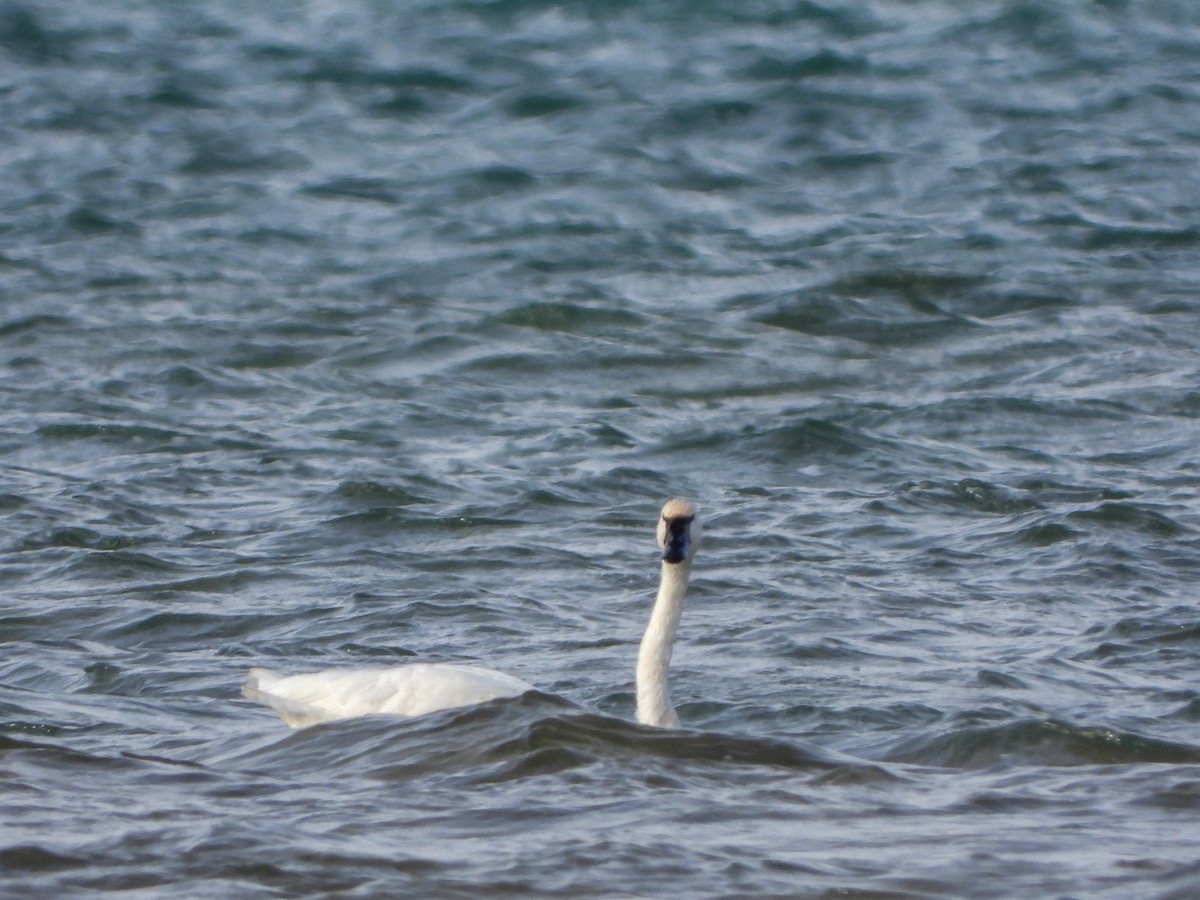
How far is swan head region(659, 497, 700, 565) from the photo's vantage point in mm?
7426

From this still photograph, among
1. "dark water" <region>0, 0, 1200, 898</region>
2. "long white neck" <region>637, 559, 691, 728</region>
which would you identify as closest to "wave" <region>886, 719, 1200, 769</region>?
"dark water" <region>0, 0, 1200, 898</region>

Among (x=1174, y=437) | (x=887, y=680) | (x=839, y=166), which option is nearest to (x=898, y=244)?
(x=839, y=166)

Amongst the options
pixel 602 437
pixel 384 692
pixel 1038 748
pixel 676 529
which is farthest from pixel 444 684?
pixel 602 437

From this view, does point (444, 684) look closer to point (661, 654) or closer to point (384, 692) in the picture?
point (384, 692)

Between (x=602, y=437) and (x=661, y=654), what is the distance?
450 cm

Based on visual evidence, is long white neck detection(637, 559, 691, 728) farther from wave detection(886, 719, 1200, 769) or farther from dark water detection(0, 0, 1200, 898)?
wave detection(886, 719, 1200, 769)

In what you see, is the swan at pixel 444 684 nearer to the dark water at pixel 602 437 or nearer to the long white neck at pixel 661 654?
the long white neck at pixel 661 654

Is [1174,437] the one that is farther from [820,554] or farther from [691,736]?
[691,736]

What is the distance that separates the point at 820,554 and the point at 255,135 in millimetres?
10063

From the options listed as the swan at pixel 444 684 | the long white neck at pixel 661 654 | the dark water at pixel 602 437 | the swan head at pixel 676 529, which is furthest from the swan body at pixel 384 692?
the swan head at pixel 676 529

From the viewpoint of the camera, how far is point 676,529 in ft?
24.5

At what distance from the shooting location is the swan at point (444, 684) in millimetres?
6938

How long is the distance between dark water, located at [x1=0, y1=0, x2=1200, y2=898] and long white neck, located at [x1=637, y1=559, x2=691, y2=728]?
0.25 m

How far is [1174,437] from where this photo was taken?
37.8 feet
